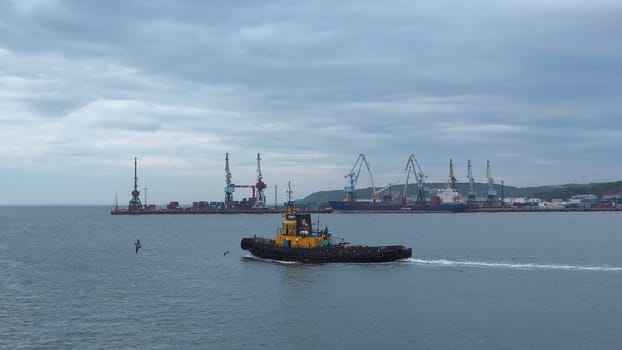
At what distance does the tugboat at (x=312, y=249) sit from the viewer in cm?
6512

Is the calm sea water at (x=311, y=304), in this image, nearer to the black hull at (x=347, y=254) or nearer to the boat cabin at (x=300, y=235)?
the black hull at (x=347, y=254)

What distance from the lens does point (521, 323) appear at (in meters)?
37.5

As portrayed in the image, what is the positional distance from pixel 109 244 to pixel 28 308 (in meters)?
59.7

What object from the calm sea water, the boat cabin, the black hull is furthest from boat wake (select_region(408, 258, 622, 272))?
the boat cabin

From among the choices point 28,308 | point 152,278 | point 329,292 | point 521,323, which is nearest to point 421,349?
point 521,323

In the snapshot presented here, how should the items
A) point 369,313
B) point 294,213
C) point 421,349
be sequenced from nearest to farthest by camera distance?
point 421,349 → point 369,313 → point 294,213

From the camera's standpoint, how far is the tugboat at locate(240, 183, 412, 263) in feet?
214

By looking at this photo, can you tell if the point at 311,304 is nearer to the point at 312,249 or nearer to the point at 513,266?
the point at 312,249

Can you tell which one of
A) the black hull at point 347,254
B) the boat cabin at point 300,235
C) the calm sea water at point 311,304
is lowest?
the calm sea water at point 311,304

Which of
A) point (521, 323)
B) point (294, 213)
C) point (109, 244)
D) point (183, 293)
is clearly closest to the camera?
point (521, 323)

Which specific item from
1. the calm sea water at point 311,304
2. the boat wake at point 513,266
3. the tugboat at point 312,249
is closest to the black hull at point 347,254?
the tugboat at point 312,249

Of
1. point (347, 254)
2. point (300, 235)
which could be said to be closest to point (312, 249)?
point (300, 235)

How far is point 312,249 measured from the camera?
65.6m

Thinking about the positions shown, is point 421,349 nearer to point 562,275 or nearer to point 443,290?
point 443,290
